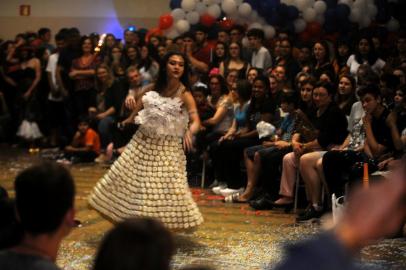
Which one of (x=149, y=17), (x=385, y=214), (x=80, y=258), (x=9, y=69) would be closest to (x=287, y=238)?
(x=80, y=258)

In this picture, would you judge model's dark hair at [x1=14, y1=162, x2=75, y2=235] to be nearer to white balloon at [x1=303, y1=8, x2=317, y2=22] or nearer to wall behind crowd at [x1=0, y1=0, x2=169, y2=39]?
white balloon at [x1=303, y1=8, x2=317, y2=22]

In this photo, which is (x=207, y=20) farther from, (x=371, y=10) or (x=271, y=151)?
(x=271, y=151)

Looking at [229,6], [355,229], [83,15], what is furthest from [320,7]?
[355,229]

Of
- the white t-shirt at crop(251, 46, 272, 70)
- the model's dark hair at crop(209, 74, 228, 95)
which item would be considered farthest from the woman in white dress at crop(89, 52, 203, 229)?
the white t-shirt at crop(251, 46, 272, 70)

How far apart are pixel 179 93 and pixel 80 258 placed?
1451mm

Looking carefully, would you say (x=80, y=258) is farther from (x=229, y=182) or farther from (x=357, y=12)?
(x=357, y=12)

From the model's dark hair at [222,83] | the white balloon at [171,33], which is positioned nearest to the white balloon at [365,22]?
the model's dark hair at [222,83]

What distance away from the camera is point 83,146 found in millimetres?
10016

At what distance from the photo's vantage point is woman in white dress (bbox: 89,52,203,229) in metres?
5.34

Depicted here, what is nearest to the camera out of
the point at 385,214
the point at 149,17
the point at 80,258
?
the point at 385,214

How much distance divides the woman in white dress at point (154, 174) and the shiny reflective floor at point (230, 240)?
0.90ft

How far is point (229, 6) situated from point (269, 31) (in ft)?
2.12

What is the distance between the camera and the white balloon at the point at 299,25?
31.8ft

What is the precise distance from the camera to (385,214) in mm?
944
